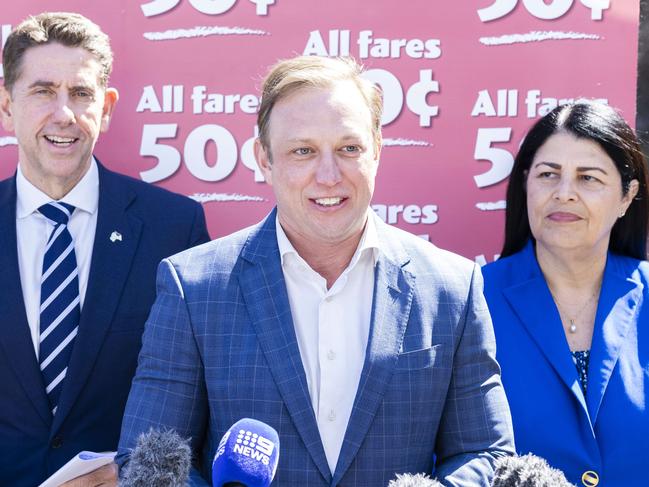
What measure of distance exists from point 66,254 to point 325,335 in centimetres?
106

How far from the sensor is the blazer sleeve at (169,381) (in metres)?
2.03

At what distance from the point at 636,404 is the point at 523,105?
122 centimetres

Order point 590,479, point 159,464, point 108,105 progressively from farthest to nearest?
point 108,105
point 590,479
point 159,464

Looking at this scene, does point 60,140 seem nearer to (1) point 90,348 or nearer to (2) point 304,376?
(1) point 90,348

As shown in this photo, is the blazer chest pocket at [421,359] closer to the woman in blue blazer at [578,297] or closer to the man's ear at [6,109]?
the woman in blue blazer at [578,297]

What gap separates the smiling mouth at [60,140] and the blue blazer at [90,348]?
0.17m

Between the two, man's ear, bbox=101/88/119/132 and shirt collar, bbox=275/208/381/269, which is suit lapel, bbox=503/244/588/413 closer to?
shirt collar, bbox=275/208/381/269

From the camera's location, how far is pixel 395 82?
323cm

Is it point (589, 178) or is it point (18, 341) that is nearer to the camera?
point (18, 341)

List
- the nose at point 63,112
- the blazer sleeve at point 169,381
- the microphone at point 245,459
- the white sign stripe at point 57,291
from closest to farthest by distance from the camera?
the microphone at point 245,459 < the blazer sleeve at point 169,381 < the white sign stripe at point 57,291 < the nose at point 63,112

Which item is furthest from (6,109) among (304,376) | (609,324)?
(609,324)

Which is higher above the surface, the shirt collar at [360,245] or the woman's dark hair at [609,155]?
the woman's dark hair at [609,155]

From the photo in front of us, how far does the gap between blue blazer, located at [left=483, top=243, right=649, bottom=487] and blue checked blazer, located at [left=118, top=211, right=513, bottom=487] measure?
543mm

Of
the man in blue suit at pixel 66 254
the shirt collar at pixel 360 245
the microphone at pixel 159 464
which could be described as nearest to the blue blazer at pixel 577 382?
the shirt collar at pixel 360 245
